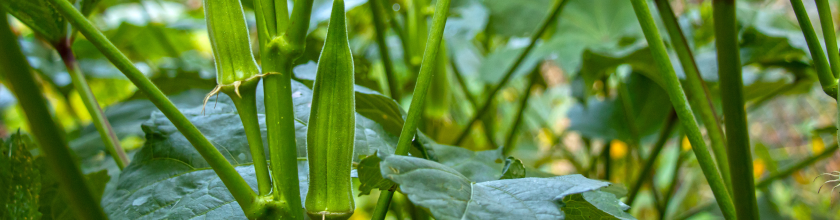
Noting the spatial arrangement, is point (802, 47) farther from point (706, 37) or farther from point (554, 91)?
point (554, 91)

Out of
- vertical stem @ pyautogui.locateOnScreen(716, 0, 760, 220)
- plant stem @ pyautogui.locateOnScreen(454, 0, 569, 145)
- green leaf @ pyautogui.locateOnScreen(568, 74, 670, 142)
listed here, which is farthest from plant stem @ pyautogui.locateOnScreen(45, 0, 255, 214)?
green leaf @ pyautogui.locateOnScreen(568, 74, 670, 142)

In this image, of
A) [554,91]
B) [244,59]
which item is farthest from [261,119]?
[554,91]

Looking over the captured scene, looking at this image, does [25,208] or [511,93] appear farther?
[511,93]

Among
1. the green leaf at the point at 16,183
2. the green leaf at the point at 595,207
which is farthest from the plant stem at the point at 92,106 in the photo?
the green leaf at the point at 595,207

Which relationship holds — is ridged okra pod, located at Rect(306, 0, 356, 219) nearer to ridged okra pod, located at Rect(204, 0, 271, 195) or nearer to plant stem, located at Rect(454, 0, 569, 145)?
ridged okra pod, located at Rect(204, 0, 271, 195)

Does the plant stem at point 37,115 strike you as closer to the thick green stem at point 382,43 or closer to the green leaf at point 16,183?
the green leaf at point 16,183

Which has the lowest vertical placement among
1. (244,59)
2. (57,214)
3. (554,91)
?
(554,91)

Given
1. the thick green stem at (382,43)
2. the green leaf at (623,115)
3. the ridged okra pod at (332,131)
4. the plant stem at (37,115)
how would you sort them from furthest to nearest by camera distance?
the green leaf at (623,115), the thick green stem at (382,43), the ridged okra pod at (332,131), the plant stem at (37,115)
